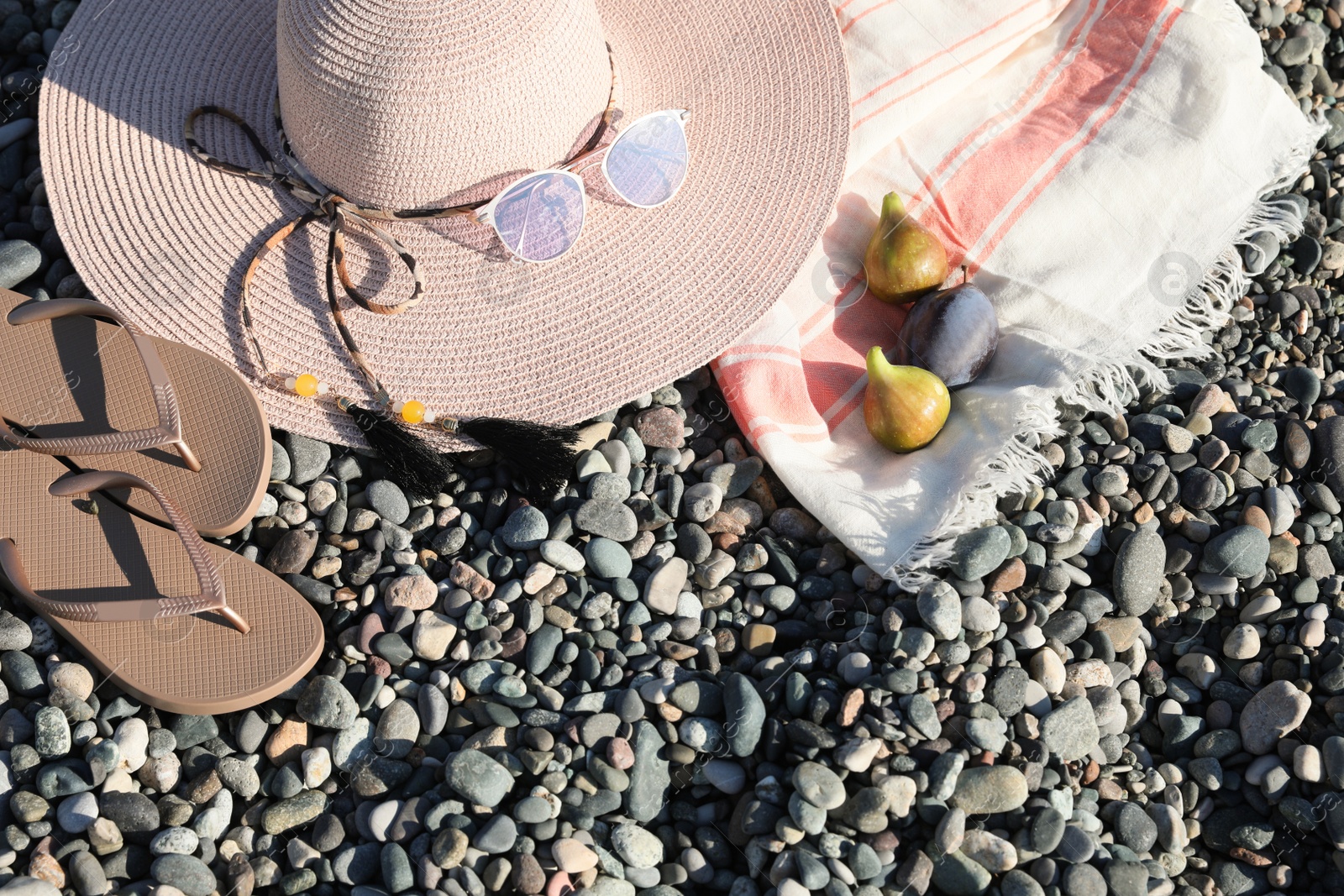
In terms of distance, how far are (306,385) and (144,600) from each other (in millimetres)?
540

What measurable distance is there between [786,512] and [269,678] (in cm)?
116

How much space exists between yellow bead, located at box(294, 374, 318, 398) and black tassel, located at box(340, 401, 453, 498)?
0.22 feet

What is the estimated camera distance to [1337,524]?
2395 millimetres

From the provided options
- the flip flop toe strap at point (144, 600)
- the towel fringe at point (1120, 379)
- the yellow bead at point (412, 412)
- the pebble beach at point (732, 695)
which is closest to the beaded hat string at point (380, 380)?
the yellow bead at point (412, 412)

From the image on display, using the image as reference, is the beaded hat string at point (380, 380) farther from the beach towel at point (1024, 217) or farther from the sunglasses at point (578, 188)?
the beach towel at point (1024, 217)

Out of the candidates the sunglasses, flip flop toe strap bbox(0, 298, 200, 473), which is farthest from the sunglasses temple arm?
flip flop toe strap bbox(0, 298, 200, 473)

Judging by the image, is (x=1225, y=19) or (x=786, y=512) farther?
(x=1225, y=19)

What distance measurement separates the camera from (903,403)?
2.38m

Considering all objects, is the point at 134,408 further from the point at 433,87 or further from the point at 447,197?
the point at 433,87

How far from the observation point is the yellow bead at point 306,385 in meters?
2.28

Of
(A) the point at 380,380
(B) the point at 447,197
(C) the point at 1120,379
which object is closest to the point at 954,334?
(C) the point at 1120,379

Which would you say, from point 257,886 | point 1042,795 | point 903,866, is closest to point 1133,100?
point 1042,795

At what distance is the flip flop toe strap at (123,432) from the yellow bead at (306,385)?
0.82ft

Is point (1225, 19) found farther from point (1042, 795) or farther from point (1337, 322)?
point (1042, 795)
